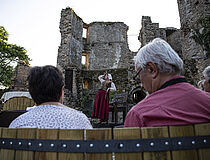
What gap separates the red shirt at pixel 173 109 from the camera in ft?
3.05

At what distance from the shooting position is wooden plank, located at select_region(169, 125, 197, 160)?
795 millimetres

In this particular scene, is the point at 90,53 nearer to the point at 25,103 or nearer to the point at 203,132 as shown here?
the point at 25,103

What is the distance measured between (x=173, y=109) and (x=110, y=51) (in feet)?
64.8

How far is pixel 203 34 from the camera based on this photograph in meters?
8.79

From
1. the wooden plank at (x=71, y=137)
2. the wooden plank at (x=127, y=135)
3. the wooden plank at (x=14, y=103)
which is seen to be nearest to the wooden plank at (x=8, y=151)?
the wooden plank at (x=71, y=137)

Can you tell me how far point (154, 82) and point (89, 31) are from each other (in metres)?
20.8

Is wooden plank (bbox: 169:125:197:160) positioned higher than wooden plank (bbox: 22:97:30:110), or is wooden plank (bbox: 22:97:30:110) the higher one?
wooden plank (bbox: 22:97:30:110)

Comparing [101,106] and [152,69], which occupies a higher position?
[101,106]

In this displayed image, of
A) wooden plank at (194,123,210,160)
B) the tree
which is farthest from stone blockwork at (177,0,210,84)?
the tree

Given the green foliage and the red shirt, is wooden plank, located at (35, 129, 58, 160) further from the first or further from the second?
the green foliage

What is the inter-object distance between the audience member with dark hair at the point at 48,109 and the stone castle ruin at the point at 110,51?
8.80m

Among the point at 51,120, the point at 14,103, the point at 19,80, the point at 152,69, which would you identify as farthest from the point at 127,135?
the point at 19,80

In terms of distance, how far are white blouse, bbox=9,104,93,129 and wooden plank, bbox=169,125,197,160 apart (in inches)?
24.7

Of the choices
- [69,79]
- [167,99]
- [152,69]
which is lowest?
[167,99]
